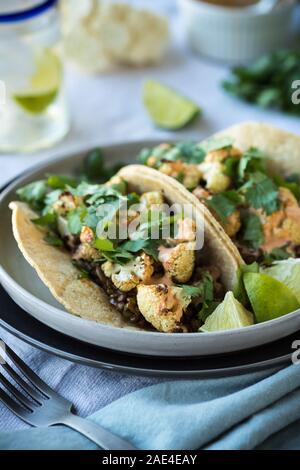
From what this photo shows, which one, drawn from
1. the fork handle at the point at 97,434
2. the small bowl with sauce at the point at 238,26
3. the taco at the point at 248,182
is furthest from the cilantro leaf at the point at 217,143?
the small bowl with sauce at the point at 238,26

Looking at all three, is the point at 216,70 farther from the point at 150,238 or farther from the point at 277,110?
the point at 150,238

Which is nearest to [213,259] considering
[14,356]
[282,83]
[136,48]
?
[14,356]

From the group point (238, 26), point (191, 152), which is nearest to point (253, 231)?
point (191, 152)

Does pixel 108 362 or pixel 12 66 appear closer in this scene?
pixel 108 362

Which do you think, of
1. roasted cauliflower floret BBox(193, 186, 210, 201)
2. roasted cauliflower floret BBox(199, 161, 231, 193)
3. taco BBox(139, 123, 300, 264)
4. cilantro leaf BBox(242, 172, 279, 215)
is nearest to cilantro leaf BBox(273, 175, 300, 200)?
taco BBox(139, 123, 300, 264)

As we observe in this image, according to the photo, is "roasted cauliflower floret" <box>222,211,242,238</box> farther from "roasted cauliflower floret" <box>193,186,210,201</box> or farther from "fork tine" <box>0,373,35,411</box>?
"fork tine" <box>0,373,35,411</box>

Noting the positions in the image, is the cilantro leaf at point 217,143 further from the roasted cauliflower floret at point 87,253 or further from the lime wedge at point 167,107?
the lime wedge at point 167,107
